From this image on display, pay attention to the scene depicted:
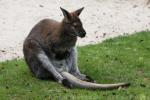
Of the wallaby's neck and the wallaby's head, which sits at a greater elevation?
the wallaby's head

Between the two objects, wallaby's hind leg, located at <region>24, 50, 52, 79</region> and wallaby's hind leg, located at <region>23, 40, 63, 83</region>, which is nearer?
wallaby's hind leg, located at <region>23, 40, 63, 83</region>

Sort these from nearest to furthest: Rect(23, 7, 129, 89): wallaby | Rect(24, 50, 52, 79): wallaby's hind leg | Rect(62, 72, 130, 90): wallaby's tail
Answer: Rect(62, 72, 130, 90): wallaby's tail → Rect(23, 7, 129, 89): wallaby → Rect(24, 50, 52, 79): wallaby's hind leg

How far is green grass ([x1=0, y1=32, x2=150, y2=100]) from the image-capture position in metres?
7.71

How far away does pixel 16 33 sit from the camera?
13602 mm

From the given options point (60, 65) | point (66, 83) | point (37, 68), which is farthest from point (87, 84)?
point (37, 68)

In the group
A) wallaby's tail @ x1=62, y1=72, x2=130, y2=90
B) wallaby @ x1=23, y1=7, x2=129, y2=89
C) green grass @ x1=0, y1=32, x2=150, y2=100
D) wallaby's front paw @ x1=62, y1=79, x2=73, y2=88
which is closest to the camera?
green grass @ x1=0, y1=32, x2=150, y2=100

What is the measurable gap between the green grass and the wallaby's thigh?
0.40 ft

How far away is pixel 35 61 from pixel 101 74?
3.89ft

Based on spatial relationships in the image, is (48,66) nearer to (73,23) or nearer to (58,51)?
(58,51)

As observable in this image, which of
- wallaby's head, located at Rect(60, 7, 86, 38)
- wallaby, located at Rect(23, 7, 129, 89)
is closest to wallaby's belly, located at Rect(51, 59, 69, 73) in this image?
wallaby, located at Rect(23, 7, 129, 89)

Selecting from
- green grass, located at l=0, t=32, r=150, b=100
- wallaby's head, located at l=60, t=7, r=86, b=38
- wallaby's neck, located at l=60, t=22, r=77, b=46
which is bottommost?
green grass, located at l=0, t=32, r=150, b=100

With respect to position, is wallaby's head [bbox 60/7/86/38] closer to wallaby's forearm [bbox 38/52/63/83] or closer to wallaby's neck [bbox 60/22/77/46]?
wallaby's neck [bbox 60/22/77/46]

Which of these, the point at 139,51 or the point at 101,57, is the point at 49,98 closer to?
the point at 101,57

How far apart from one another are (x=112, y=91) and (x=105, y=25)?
6.67m
